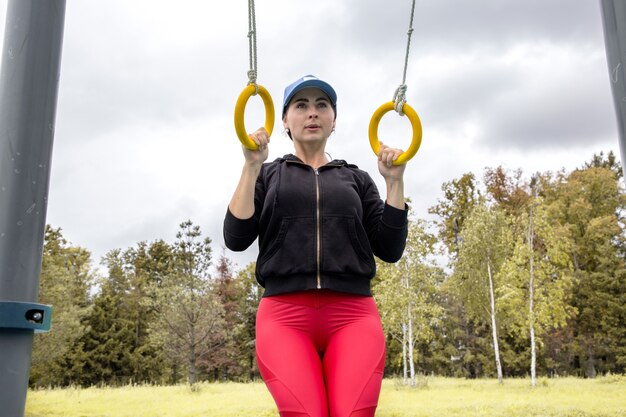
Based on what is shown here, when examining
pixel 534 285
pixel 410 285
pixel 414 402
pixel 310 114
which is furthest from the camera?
pixel 410 285

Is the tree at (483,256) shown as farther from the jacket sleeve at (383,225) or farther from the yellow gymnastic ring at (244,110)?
the yellow gymnastic ring at (244,110)

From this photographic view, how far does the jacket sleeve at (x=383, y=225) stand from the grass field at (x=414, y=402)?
610 centimetres

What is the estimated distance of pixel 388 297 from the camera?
1459 cm

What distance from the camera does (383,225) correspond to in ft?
6.93

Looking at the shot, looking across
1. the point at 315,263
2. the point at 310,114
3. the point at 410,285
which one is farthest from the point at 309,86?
the point at 410,285

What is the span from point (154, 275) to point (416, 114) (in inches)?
1140

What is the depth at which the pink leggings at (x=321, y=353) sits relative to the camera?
5.82 ft

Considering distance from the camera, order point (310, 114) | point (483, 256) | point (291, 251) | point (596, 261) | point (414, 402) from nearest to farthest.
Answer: point (291, 251)
point (310, 114)
point (414, 402)
point (483, 256)
point (596, 261)

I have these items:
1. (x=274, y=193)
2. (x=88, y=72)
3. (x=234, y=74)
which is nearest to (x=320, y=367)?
(x=274, y=193)

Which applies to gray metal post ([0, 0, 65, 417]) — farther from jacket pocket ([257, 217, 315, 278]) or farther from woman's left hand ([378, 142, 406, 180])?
woman's left hand ([378, 142, 406, 180])

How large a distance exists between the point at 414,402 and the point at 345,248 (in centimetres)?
994

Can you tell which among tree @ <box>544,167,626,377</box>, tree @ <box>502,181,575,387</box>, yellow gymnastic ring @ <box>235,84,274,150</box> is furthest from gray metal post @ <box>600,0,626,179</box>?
tree @ <box>544,167,626,377</box>

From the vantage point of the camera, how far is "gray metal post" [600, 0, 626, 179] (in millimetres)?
2029

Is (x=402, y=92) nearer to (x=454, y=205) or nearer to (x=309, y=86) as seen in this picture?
(x=309, y=86)
